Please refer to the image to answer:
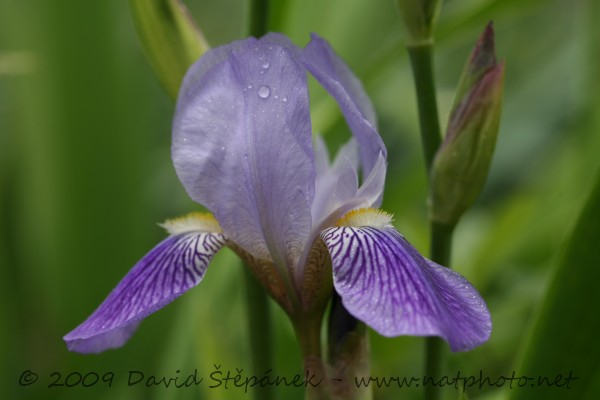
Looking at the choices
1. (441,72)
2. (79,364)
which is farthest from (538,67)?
(79,364)

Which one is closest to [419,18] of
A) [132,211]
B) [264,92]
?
[264,92]

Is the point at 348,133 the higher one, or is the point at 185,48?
the point at 185,48

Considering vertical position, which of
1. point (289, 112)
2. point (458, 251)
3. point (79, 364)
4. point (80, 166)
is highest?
point (289, 112)

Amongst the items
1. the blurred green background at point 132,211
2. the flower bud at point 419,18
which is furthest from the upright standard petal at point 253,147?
the blurred green background at point 132,211

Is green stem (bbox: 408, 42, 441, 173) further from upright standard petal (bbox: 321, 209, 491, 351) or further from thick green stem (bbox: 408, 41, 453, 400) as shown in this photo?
upright standard petal (bbox: 321, 209, 491, 351)

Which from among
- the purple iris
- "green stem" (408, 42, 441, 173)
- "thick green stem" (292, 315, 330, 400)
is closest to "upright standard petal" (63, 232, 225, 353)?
the purple iris

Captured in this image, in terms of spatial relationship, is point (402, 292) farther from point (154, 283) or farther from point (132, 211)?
point (132, 211)

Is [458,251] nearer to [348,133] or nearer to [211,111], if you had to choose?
[348,133]
